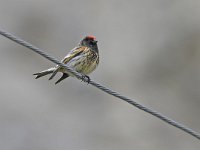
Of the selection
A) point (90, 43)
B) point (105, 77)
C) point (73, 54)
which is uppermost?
point (90, 43)

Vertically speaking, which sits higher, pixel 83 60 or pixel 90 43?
pixel 90 43

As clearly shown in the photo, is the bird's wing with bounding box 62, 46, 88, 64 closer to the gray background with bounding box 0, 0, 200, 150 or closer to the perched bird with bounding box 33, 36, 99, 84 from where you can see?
the perched bird with bounding box 33, 36, 99, 84

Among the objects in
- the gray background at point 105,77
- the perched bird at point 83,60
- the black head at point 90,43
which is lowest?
the gray background at point 105,77

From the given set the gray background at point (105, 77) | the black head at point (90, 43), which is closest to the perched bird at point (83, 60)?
the black head at point (90, 43)

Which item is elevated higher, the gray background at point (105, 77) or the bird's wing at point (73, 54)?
the bird's wing at point (73, 54)

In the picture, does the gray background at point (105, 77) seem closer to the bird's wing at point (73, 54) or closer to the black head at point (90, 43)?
the black head at point (90, 43)

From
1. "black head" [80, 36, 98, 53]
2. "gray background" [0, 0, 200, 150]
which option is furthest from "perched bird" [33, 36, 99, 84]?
"gray background" [0, 0, 200, 150]

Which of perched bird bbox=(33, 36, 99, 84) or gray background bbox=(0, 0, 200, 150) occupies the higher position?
perched bird bbox=(33, 36, 99, 84)

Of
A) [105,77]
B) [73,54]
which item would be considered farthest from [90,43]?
[105,77]

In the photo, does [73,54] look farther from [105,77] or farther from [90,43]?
[105,77]
